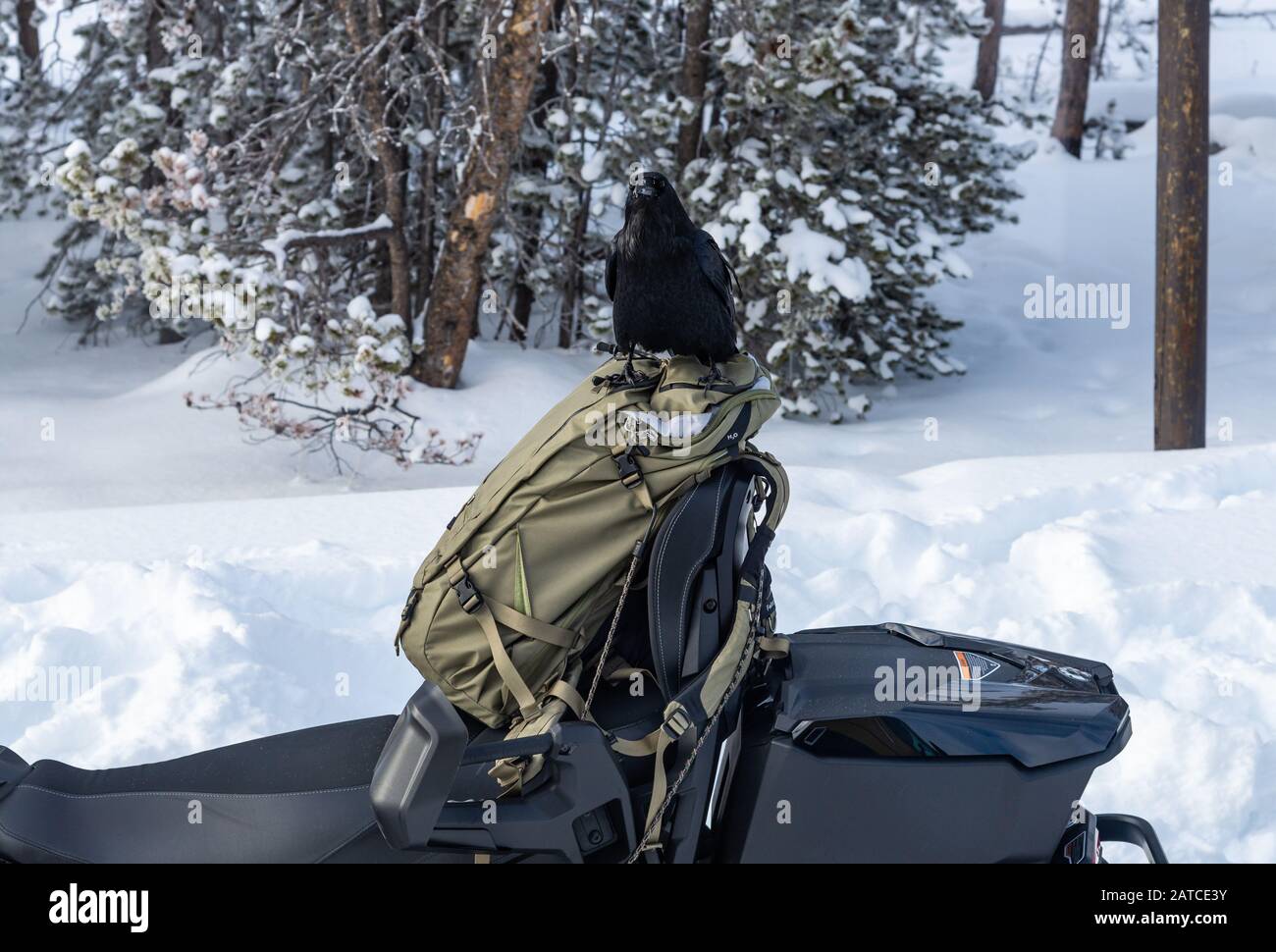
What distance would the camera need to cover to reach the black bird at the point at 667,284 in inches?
83.9

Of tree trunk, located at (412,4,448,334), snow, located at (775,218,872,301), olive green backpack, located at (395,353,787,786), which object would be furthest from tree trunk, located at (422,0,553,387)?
olive green backpack, located at (395,353,787,786)

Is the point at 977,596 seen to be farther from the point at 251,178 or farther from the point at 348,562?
the point at 251,178

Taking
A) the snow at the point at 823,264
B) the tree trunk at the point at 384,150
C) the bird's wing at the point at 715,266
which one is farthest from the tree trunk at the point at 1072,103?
the bird's wing at the point at 715,266

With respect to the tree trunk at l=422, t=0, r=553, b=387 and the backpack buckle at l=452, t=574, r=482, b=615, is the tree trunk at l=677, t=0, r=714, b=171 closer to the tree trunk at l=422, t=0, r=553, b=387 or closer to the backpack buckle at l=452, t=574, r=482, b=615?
the tree trunk at l=422, t=0, r=553, b=387

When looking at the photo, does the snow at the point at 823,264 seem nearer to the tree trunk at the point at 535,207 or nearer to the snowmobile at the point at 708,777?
the tree trunk at the point at 535,207

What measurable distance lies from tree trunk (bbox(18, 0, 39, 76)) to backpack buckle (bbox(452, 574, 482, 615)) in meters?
12.4

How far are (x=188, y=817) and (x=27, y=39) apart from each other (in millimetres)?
15951

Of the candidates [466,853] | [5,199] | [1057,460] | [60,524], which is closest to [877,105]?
[1057,460]

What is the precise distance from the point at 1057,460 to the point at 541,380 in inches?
182

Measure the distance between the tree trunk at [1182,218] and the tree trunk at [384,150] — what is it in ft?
16.1

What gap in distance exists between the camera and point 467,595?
1892 mm

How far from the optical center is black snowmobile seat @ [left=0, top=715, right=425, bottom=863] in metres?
1.79

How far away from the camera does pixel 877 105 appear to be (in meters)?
8.34

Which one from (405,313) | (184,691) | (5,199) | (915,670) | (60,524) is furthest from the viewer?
(5,199)
